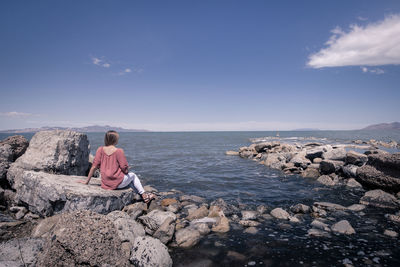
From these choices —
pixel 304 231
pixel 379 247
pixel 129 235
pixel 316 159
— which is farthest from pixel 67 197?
pixel 316 159

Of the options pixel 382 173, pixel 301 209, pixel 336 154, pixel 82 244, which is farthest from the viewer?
pixel 336 154

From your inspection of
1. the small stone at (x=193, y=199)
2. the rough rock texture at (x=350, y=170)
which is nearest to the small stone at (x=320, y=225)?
the small stone at (x=193, y=199)

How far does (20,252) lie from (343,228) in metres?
8.04

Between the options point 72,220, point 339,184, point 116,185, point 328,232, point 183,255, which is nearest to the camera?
point 72,220

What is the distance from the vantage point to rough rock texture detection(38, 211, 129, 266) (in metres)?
3.40

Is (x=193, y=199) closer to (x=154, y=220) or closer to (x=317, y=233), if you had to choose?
(x=154, y=220)

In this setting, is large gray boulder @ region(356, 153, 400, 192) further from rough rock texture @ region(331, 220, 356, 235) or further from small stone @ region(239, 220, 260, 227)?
small stone @ region(239, 220, 260, 227)

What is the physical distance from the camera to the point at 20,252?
399cm

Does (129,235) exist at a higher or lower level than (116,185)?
lower

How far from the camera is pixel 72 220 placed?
364 cm

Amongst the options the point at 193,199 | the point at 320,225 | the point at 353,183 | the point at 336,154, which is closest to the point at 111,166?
the point at 193,199

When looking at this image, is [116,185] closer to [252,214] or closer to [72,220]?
[72,220]

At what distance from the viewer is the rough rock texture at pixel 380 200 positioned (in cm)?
769

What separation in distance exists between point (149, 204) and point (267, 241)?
414cm
